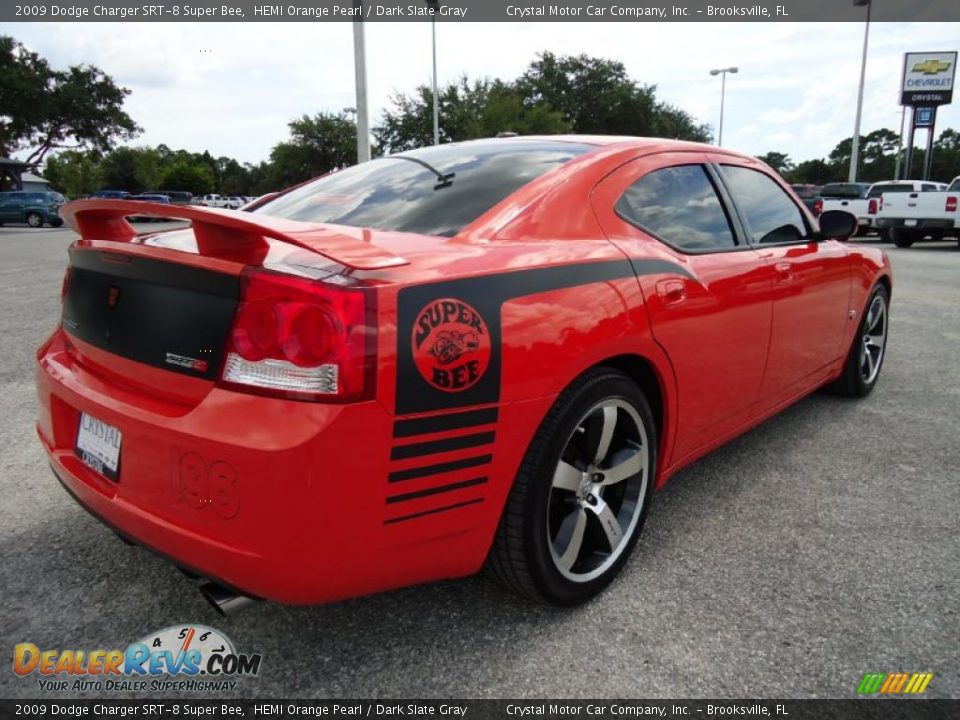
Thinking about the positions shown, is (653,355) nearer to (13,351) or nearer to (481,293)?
(481,293)

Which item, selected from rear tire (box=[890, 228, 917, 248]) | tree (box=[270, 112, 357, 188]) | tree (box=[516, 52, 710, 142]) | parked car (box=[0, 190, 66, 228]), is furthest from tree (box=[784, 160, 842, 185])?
parked car (box=[0, 190, 66, 228])

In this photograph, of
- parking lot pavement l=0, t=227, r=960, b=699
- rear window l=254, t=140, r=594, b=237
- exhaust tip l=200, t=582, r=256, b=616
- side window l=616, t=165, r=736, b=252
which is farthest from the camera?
side window l=616, t=165, r=736, b=252

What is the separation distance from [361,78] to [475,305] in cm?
1412

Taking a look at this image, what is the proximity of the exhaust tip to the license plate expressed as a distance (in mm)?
378

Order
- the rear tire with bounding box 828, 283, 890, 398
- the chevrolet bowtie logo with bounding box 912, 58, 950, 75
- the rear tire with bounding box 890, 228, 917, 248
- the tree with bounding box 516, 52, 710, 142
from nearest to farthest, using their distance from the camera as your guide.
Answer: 1. the rear tire with bounding box 828, 283, 890, 398
2. the rear tire with bounding box 890, 228, 917, 248
3. the chevrolet bowtie logo with bounding box 912, 58, 950, 75
4. the tree with bounding box 516, 52, 710, 142

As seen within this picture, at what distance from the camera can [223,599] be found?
1783 mm

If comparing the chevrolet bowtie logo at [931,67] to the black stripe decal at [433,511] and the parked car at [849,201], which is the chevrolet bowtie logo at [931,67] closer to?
the parked car at [849,201]

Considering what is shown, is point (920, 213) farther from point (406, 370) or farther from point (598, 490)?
point (406, 370)

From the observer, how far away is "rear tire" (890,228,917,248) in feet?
59.8

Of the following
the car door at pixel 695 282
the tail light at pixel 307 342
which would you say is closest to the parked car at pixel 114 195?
the tail light at pixel 307 342

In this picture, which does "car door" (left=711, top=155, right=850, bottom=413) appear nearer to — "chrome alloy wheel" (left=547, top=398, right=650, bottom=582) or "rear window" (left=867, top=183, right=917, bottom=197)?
"chrome alloy wheel" (left=547, top=398, right=650, bottom=582)

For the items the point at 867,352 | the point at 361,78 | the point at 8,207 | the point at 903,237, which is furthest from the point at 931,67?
the point at 8,207

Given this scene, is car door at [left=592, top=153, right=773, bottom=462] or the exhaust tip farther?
car door at [left=592, top=153, right=773, bottom=462]

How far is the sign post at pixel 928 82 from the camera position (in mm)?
38938
